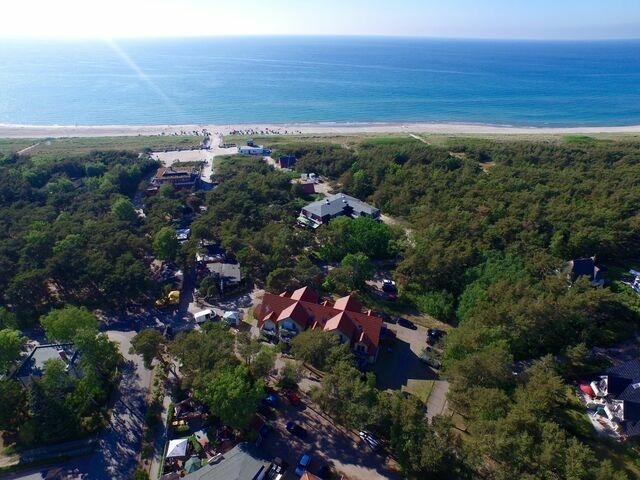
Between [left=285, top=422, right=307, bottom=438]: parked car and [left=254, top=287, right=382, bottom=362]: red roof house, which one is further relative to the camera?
[left=254, top=287, right=382, bottom=362]: red roof house

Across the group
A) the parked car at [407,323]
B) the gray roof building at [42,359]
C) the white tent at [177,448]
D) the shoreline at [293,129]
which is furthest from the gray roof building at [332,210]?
the shoreline at [293,129]

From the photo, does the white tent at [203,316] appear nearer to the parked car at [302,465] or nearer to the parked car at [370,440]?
the parked car at [302,465]

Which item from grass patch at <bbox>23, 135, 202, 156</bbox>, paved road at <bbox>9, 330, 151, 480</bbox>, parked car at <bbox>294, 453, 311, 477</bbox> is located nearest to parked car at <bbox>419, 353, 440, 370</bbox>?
parked car at <bbox>294, 453, 311, 477</bbox>

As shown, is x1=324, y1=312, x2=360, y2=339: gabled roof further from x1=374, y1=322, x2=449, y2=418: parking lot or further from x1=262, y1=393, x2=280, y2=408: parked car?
x1=262, y1=393, x2=280, y2=408: parked car

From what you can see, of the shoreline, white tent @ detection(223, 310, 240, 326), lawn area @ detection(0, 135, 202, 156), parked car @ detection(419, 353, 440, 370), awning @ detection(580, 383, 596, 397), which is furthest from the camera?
the shoreline

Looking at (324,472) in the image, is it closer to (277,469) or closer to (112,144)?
(277,469)

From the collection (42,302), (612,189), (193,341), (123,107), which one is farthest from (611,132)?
(123,107)
